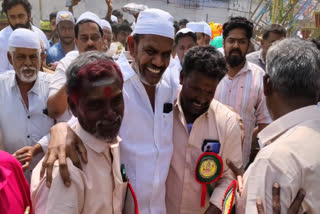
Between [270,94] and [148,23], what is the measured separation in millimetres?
939

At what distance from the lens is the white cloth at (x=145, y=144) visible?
2.04 m

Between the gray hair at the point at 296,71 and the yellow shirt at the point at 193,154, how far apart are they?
26.9 inches

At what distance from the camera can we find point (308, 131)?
4.75 ft

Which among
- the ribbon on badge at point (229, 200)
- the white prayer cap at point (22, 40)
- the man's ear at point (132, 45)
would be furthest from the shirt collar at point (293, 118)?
the white prayer cap at point (22, 40)

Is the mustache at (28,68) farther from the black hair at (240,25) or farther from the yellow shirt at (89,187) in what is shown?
the black hair at (240,25)

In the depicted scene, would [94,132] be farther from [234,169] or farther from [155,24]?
[234,169]

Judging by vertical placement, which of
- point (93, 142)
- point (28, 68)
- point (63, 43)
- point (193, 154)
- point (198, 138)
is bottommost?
point (193, 154)

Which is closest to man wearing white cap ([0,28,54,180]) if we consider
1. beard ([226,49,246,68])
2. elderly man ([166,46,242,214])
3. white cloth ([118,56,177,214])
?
white cloth ([118,56,177,214])

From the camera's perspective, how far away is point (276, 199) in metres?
1.35

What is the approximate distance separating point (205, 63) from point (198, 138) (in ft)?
1.68

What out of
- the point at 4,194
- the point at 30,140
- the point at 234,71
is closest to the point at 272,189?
the point at 4,194

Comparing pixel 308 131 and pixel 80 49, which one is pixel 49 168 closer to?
pixel 308 131

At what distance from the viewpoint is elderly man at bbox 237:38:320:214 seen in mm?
1357

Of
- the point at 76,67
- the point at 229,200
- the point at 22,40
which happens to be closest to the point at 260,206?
the point at 229,200
